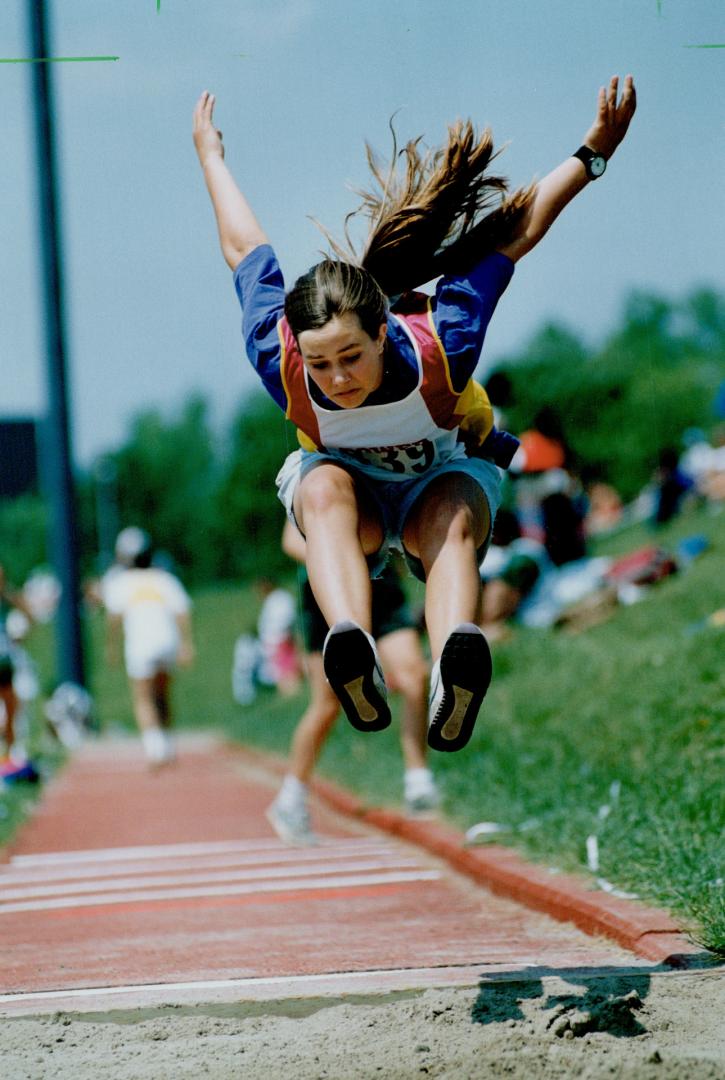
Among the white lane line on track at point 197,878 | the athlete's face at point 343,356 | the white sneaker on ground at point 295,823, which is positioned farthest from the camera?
the white sneaker on ground at point 295,823

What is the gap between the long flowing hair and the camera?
469cm

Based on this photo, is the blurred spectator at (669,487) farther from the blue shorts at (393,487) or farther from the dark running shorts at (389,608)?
the blue shorts at (393,487)

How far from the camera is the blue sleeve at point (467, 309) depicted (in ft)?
14.4

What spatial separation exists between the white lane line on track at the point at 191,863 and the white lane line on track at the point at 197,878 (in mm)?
182

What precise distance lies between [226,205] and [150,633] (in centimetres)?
932

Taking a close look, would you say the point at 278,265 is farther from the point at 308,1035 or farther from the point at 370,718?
the point at 308,1035

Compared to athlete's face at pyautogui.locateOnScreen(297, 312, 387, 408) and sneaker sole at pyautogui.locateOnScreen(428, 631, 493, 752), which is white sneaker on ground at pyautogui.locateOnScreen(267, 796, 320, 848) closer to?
sneaker sole at pyautogui.locateOnScreen(428, 631, 493, 752)

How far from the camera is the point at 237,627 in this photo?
3950 cm

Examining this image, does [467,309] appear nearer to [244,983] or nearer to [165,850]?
[244,983]

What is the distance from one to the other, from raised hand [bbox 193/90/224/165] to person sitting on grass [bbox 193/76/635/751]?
11mm

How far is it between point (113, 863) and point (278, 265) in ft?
12.9

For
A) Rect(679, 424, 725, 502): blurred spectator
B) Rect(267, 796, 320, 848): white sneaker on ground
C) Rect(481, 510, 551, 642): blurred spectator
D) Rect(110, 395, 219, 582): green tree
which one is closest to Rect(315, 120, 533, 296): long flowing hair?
Rect(267, 796, 320, 848): white sneaker on ground

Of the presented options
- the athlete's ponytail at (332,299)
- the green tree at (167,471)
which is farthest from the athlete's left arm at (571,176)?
the green tree at (167,471)

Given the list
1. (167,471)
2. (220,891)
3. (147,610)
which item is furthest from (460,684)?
(167,471)
